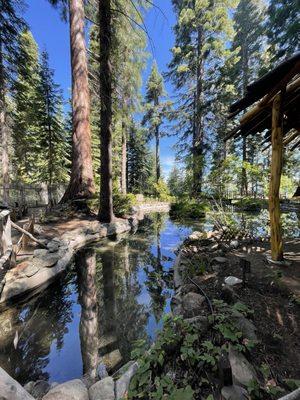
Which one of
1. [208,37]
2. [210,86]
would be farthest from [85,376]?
[208,37]

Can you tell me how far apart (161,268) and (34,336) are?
2950mm

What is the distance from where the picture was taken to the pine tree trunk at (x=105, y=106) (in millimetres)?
7800

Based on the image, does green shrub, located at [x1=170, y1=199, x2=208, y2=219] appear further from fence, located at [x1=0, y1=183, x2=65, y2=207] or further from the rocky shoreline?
fence, located at [x1=0, y1=183, x2=65, y2=207]

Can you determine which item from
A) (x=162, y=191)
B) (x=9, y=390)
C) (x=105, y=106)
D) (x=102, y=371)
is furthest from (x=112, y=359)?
(x=162, y=191)

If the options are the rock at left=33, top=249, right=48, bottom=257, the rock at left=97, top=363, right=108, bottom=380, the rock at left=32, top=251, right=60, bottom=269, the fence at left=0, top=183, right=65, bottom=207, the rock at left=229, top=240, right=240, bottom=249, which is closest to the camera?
the rock at left=97, top=363, right=108, bottom=380

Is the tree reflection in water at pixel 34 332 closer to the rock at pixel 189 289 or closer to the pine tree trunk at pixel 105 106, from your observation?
the rock at pixel 189 289

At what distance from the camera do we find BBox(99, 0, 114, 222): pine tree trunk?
7.80 metres

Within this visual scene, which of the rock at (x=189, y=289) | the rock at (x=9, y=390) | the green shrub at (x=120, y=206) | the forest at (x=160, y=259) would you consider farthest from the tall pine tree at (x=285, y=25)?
the rock at (x=9, y=390)

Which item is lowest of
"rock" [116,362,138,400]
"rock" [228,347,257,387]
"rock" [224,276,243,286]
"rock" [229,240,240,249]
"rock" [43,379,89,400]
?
"rock" [43,379,89,400]

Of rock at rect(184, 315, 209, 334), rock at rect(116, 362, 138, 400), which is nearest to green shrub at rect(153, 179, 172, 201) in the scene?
rock at rect(184, 315, 209, 334)

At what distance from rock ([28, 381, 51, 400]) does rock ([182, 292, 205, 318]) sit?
149 centimetres

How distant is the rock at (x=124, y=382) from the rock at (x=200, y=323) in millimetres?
627

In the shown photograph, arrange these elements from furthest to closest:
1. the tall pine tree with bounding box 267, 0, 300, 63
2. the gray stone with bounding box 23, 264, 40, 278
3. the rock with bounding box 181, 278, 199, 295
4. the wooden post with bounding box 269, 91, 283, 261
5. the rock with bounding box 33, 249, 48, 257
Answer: the tall pine tree with bounding box 267, 0, 300, 63 < the rock with bounding box 33, 249, 48, 257 < the gray stone with bounding box 23, 264, 40, 278 < the wooden post with bounding box 269, 91, 283, 261 < the rock with bounding box 181, 278, 199, 295

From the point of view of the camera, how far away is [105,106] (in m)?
8.41
